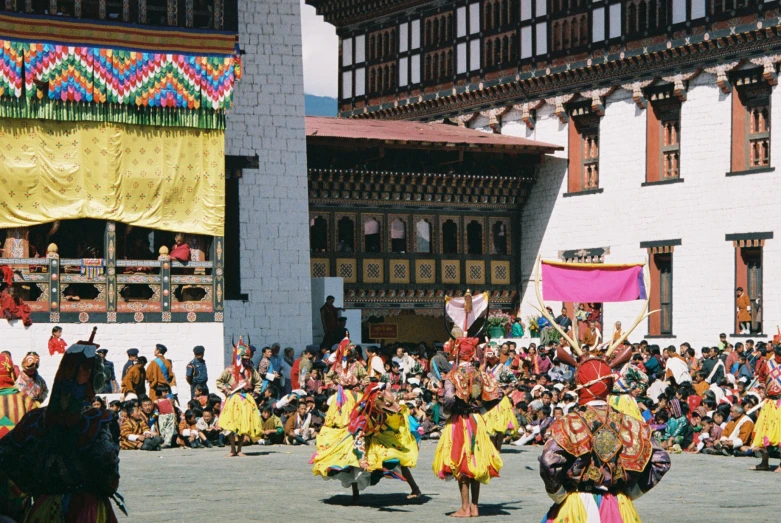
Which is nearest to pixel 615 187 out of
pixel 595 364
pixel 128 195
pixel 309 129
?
pixel 309 129

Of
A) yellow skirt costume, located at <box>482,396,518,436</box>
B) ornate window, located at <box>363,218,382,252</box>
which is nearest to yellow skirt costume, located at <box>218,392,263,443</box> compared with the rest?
yellow skirt costume, located at <box>482,396,518,436</box>

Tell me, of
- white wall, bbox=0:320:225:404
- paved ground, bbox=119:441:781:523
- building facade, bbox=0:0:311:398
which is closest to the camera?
paved ground, bbox=119:441:781:523

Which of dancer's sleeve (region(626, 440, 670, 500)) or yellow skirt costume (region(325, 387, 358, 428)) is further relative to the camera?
yellow skirt costume (region(325, 387, 358, 428))

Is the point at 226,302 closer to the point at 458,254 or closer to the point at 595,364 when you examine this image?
the point at 458,254

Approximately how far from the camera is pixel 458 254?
36812 millimetres

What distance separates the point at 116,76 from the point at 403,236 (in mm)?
11692

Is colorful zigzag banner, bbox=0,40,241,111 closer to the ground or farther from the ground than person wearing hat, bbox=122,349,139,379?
farther from the ground

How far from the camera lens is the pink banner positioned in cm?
2612

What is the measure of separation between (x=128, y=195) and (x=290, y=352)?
14.0 feet

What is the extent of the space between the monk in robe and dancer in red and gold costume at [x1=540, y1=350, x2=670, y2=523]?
52.2 ft

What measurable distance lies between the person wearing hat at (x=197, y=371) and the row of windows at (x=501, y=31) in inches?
537

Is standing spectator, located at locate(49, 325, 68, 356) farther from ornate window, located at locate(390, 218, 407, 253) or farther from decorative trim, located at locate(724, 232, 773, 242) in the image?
decorative trim, located at locate(724, 232, 773, 242)

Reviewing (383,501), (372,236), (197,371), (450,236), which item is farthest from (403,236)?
(383,501)

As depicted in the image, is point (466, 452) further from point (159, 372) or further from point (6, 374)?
point (159, 372)
